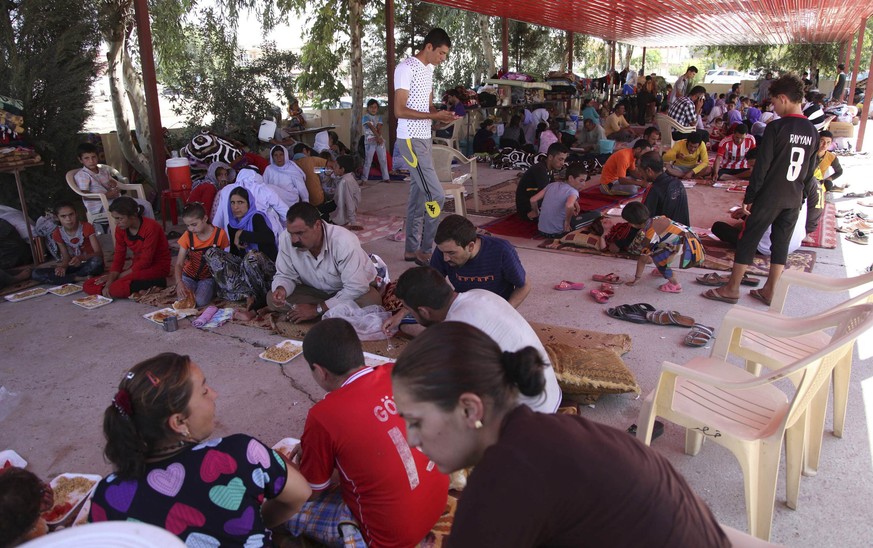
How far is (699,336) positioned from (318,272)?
274cm

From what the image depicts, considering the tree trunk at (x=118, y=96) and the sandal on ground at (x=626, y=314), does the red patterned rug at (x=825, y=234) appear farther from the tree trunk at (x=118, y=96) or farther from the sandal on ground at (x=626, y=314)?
the tree trunk at (x=118, y=96)

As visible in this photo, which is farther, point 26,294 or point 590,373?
point 26,294

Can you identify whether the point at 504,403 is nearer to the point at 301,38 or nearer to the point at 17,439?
the point at 17,439

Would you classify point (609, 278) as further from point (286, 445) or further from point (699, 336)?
point (286, 445)

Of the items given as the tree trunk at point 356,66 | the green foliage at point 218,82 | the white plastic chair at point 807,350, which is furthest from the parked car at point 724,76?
the white plastic chair at point 807,350

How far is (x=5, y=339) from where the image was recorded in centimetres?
473

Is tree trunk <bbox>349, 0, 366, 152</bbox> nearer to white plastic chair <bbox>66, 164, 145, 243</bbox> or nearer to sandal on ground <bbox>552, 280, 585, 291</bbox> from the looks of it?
white plastic chair <bbox>66, 164, 145, 243</bbox>

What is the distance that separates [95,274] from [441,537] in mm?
5076

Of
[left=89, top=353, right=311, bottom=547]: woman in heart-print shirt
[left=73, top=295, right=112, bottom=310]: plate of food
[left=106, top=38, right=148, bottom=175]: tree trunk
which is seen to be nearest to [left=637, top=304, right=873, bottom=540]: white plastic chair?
[left=89, top=353, right=311, bottom=547]: woman in heart-print shirt

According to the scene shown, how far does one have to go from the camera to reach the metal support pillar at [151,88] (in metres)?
7.50

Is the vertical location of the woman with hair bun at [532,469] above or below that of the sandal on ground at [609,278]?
above

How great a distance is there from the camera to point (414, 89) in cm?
575

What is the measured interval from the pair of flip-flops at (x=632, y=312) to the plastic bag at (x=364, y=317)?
173 centimetres

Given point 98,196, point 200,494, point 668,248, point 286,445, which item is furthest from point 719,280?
point 98,196
